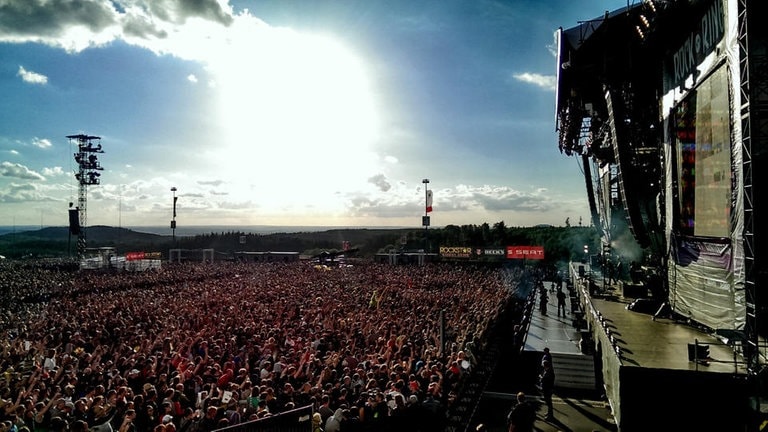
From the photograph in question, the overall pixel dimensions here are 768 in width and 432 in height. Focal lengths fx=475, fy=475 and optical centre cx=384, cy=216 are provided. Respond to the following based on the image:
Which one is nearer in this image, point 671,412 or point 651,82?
Answer: point 671,412

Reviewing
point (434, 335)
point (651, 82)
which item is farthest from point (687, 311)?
point (651, 82)

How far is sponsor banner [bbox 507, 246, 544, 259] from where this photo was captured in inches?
1907

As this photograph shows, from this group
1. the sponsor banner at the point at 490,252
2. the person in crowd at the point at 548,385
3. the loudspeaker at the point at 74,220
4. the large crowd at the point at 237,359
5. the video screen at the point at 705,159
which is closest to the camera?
the large crowd at the point at 237,359

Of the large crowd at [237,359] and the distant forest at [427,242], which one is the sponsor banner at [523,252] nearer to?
the distant forest at [427,242]

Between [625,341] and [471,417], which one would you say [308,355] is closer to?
[471,417]

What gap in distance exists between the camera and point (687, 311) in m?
12.6

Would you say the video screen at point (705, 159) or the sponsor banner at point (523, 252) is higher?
the video screen at point (705, 159)

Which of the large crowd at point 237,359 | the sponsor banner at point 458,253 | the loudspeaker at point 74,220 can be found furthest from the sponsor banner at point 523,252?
the loudspeaker at point 74,220

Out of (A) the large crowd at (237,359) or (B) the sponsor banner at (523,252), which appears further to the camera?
(B) the sponsor banner at (523,252)

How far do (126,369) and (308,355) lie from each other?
3.60 meters

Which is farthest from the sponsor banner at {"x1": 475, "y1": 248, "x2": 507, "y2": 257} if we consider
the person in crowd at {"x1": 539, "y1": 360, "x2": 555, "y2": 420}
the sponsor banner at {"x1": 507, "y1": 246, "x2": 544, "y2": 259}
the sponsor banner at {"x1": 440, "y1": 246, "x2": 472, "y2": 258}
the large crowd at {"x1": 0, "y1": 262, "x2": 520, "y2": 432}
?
the person in crowd at {"x1": 539, "y1": 360, "x2": 555, "y2": 420}

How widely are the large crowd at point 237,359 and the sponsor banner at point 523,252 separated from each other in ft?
87.6

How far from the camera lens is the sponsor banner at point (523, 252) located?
48.4 meters

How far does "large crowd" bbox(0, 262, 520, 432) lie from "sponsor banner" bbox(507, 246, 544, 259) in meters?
26.7
